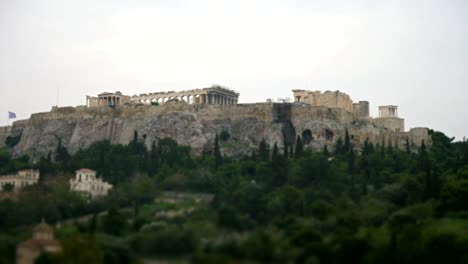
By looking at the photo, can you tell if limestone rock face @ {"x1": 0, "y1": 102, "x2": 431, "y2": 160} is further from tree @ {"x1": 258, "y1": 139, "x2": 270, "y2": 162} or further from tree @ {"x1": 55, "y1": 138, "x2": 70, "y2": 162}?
tree @ {"x1": 55, "y1": 138, "x2": 70, "y2": 162}

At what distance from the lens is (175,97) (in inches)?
3964

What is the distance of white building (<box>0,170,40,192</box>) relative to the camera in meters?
80.4

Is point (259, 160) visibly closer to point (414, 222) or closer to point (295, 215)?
point (295, 215)

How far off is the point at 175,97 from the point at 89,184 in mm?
23439

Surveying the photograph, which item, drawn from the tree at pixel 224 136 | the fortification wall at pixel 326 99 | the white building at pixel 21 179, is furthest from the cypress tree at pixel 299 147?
the white building at pixel 21 179

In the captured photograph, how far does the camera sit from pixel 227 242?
54969 millimetres

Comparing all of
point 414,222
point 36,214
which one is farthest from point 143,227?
point 414,222

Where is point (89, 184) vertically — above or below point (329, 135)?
below

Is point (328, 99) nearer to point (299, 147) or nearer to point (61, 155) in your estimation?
point (299, 147)

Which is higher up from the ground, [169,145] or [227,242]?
[169,145]

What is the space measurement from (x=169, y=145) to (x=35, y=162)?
1144 cm

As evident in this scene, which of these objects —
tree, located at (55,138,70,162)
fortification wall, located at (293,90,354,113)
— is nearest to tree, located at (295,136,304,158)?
fortification wall, located at (293,90,354,113)

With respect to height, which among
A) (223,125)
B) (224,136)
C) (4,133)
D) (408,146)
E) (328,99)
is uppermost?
(328,99)

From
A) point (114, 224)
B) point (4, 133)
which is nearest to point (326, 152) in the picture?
point (114, 224)
